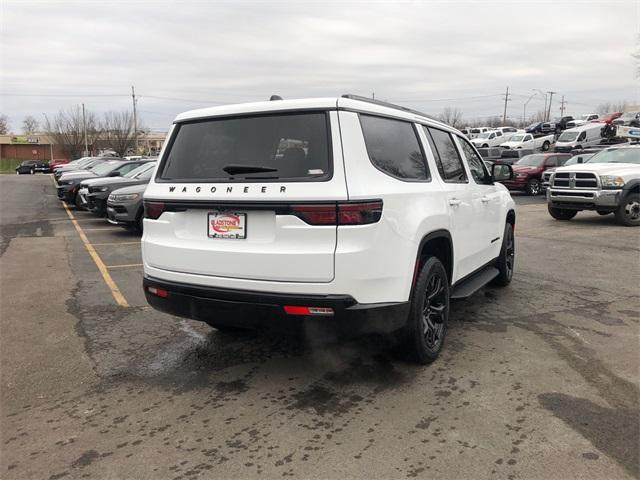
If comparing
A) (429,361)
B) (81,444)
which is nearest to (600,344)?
(429,361)

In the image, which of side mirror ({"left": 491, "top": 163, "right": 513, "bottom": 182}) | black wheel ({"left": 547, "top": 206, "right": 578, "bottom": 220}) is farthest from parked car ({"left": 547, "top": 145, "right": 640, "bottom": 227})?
side mirror ({"left": 491, "top": 163, "right": 513, "bottom": 182})

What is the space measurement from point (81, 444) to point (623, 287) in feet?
21.1

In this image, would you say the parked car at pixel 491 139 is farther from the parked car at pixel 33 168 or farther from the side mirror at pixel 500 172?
the parked car at pixel 33 168

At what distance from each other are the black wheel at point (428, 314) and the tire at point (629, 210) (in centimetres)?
976

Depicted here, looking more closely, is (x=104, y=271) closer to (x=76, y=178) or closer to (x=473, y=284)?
(x=473, y=284)

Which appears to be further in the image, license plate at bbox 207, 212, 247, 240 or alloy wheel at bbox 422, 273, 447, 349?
alloy wheel at bbox 422, 273, 447, 349

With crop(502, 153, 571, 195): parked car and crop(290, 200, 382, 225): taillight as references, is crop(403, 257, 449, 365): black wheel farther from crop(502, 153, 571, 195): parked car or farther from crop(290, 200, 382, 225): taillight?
crop(502, 153, 571, 195): parked car

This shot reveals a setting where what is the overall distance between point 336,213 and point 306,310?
2.13 feet

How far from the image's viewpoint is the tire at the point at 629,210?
12.0 metres

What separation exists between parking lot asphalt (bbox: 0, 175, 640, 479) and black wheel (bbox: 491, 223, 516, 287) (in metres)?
0.35

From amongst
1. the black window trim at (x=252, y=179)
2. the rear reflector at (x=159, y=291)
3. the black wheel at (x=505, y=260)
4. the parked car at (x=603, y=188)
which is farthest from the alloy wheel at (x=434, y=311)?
the parked car at (x=603, y=188)

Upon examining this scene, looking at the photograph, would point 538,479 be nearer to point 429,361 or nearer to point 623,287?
point 429,361

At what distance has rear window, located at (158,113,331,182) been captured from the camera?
334 centimetres

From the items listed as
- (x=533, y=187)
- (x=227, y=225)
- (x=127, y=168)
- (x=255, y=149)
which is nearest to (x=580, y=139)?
(x=533, y=187)
